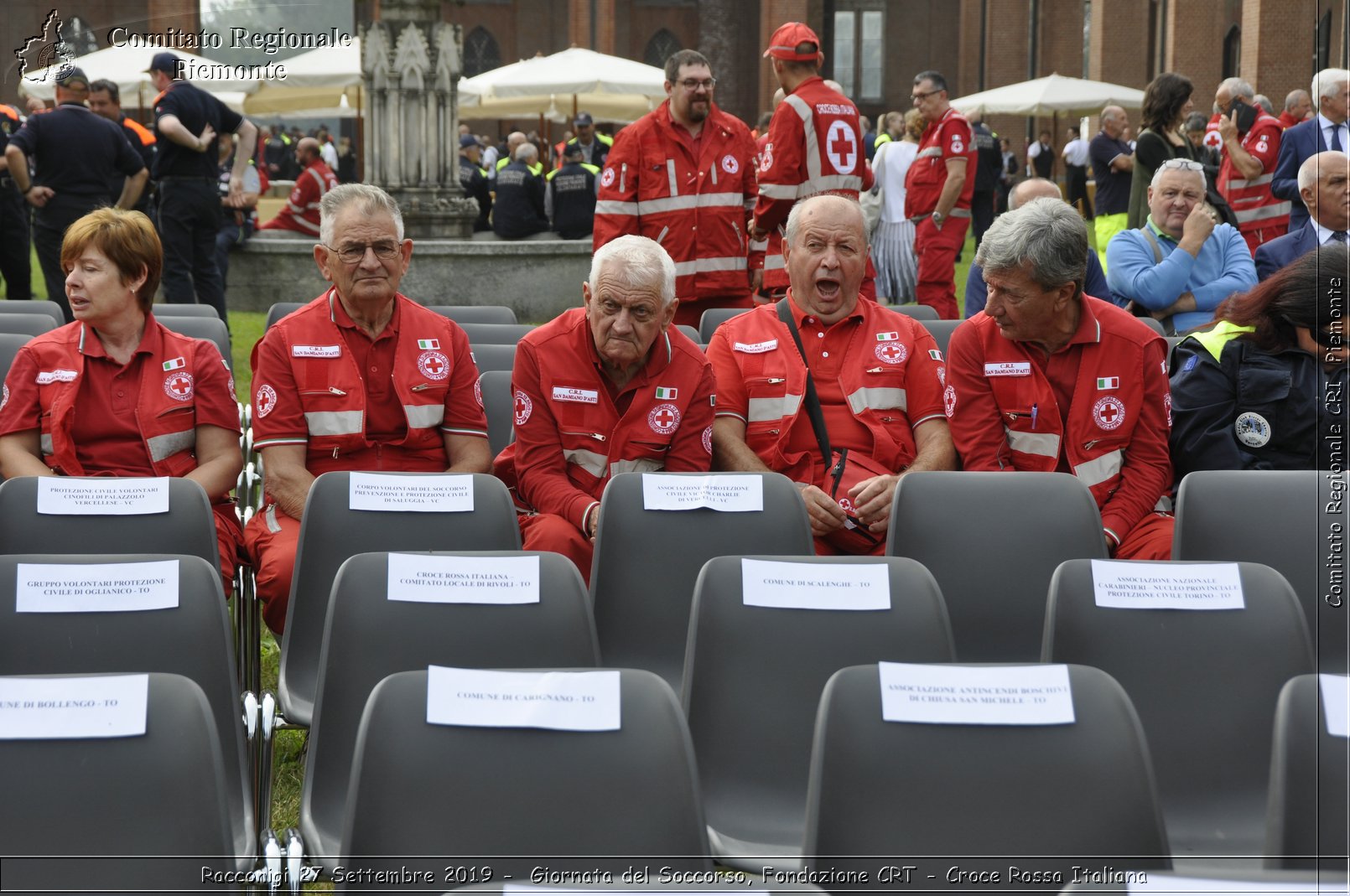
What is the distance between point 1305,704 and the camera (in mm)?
2195

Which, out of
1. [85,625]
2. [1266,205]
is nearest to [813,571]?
[85,625]

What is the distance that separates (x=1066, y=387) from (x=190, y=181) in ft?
21.5

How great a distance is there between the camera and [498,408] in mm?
4699

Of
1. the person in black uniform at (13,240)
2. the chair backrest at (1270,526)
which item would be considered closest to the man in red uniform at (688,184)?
the chair backrest at (1270,526)

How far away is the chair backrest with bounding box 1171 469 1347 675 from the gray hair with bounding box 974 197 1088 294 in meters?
0.77

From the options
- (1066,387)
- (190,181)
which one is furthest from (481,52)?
(1066,387)

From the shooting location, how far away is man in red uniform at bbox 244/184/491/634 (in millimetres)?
4047

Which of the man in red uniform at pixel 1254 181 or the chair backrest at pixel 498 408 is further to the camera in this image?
the man in red uniform at pixel 1254 181

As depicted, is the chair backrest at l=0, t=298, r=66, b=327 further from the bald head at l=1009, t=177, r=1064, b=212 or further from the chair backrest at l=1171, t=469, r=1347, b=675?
the chair backrest at l=1171, t=469, r=1347, b=675

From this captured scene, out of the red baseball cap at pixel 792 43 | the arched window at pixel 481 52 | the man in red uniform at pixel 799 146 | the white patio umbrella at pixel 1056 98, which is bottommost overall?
the man in red uniform at pixel 799 146

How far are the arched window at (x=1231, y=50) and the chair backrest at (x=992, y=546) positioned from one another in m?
33.1

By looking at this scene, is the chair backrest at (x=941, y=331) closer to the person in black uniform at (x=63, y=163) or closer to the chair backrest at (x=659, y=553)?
the chair backrest at (x=659, y=553)

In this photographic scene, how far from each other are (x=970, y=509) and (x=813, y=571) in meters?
0.68

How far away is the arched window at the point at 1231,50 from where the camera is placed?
33.0 meters
